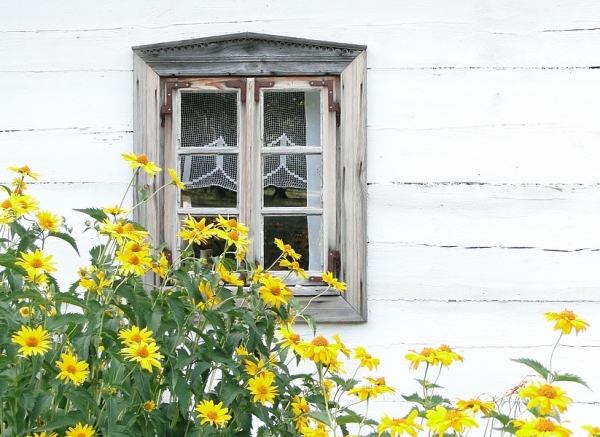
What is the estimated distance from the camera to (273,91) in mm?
3320

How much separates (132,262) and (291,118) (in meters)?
1.60

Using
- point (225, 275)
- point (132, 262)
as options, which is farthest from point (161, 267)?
point (132, 262)

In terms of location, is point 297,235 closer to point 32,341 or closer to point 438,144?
point 438,144

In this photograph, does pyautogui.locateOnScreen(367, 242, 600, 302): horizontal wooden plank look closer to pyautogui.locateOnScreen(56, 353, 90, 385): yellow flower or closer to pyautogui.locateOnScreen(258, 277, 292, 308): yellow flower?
pyautogui.locateOnScreen(258, 277, 292, 308): yellow flower

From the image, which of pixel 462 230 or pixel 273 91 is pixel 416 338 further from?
pixel 273 91

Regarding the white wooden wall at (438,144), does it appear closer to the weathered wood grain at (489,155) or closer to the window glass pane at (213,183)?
the weathered wood grain at (489,155)

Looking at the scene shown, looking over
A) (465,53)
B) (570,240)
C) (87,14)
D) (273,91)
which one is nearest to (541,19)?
(465,53)

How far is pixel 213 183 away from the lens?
10.9 feet

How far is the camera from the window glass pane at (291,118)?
333 centimetres

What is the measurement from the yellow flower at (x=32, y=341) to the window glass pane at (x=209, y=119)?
1.65 metres

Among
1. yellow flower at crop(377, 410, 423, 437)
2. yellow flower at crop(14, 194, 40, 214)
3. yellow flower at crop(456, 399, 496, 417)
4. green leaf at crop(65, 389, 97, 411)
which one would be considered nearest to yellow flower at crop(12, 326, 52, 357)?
green leaf at crop(65, 389, 97, 411)

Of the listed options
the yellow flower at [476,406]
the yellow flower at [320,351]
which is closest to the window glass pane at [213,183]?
the yellow flower at [320,351]

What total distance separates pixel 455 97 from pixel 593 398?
1.24 meters

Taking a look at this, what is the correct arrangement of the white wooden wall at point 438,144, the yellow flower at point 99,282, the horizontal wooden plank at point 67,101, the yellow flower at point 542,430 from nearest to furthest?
the yellow flower at point 542,430 < the yellow flower at point 99,282 < the white wooden wall at point 438,144 < the horizontal wooden plank at point 67,101
